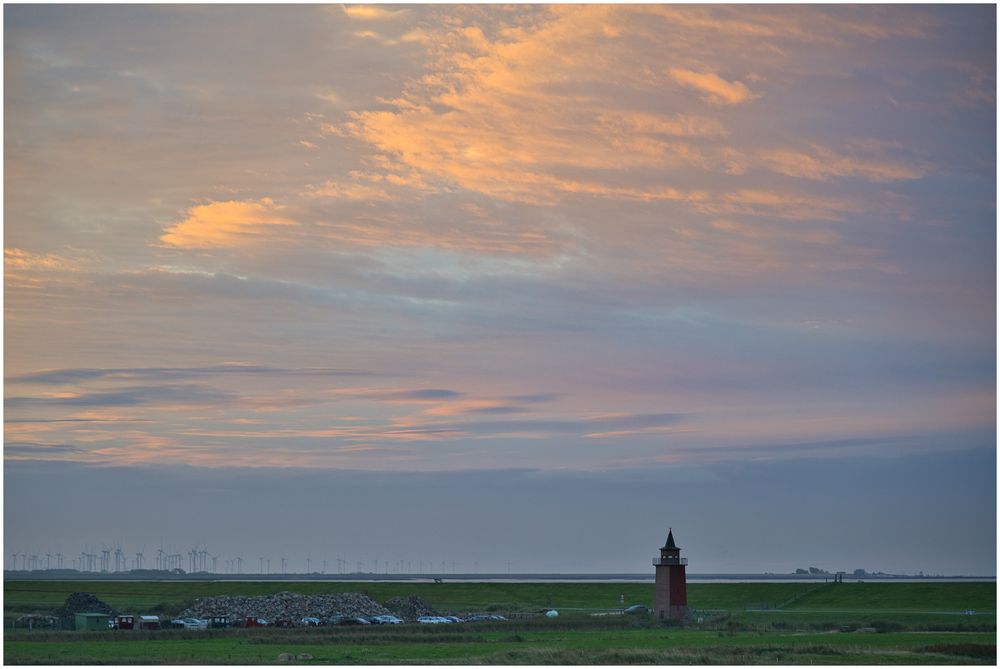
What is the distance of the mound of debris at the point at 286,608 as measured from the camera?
100m

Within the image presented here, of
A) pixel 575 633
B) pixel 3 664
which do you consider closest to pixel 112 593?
pixel 575 633

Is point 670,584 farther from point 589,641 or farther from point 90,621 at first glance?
point 90,621

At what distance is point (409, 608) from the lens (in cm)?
10975

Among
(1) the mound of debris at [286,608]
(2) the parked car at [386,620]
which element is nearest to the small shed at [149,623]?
(1) the mound of debris at [286,608]

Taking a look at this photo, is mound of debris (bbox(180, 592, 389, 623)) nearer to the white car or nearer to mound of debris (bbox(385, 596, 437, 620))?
mound of debris (bbox(385, 596, 437, 620))

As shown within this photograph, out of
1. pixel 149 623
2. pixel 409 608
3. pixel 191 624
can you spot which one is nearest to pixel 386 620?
pixel 409 608

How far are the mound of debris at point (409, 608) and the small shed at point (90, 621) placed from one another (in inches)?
1014

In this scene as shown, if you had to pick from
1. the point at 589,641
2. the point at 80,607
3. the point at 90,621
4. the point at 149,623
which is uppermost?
the point at 80,607

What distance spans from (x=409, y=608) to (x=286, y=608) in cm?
1230

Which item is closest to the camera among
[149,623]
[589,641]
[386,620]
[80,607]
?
[589,641]

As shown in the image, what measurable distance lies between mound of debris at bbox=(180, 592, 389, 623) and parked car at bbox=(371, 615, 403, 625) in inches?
101

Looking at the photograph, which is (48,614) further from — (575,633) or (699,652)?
(699,652)

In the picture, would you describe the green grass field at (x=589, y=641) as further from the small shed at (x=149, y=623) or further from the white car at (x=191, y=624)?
the small shed at (x=149, y=623)

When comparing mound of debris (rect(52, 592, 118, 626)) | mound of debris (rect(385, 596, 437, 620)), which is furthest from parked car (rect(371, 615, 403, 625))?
mound of debris (rect(52, 592, 118, 626))
